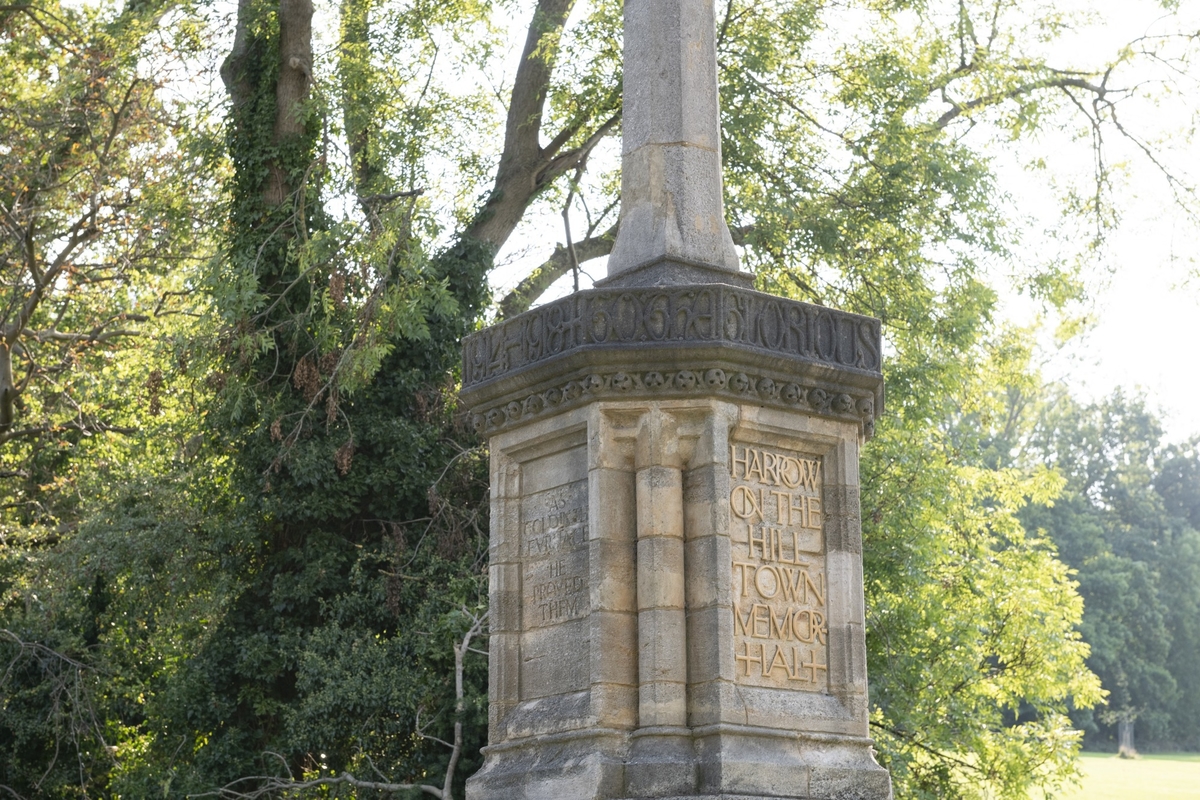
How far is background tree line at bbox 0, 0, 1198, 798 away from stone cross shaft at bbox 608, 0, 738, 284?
20.5 ft


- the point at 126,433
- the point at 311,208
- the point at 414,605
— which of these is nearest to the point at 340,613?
the point at 414,605

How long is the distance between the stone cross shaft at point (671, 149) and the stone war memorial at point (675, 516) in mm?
11

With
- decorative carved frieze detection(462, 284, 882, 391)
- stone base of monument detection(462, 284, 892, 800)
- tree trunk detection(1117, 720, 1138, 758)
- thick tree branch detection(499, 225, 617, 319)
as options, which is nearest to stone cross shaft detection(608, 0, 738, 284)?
decorative carved frieze detection(462, 284, 882, 391)

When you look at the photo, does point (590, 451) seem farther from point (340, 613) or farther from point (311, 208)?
point (311, 208)

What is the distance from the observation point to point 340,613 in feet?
48.5

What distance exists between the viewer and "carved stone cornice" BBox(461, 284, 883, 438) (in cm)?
657

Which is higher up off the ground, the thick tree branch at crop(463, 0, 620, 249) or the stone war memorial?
the thick tree branch at crop(463, 0, 620, 249)

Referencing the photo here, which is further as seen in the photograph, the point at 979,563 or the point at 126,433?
the point at 126,433

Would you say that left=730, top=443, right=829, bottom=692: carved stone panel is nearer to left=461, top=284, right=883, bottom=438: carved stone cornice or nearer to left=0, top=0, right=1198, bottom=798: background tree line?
left=461, top=284, right=883, bottom=438: carved stone cornice

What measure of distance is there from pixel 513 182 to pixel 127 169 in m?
5.09

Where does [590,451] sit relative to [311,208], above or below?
below

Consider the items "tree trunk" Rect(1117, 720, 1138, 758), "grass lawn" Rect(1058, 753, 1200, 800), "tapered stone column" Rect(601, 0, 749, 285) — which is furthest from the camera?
"tree trunk" Rect(1117, 720, 1138, 758)

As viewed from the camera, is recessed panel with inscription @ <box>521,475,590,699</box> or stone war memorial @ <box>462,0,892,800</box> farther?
recessed panel with inscription @ <box>521,475,590,699</box>

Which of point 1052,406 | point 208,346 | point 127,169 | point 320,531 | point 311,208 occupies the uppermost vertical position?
point 1052,406
